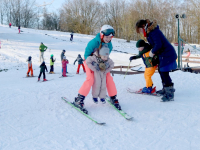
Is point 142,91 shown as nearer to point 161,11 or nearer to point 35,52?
point 35,52

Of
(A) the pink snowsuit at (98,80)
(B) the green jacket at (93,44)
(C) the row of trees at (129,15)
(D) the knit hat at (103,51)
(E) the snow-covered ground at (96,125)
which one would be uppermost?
(C) the row of trees at (129,15)

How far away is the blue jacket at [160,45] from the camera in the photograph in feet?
13.0

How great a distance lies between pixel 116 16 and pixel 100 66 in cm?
5055

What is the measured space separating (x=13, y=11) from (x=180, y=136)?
73.0 meters

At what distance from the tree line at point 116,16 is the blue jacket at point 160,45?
107ft

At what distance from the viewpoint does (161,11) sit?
37.4 metres

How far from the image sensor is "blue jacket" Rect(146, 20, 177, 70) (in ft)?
13.0

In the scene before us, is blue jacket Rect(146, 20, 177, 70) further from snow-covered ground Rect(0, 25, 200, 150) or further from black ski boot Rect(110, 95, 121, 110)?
black ski boot Rect(110, 95, 121, 110)

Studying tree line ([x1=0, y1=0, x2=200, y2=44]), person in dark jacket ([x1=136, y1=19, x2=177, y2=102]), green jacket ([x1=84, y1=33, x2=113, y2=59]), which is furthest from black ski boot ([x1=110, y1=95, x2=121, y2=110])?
tree line ([x1=0, y1=0, x2=200, y2=44])

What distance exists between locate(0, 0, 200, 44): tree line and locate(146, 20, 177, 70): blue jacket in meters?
32.7

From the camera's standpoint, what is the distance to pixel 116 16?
51.9 m

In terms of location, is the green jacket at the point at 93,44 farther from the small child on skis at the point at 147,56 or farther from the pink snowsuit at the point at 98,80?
the small child on skis at the point at 147,56

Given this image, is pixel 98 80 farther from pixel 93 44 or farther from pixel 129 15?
pixel 129 15

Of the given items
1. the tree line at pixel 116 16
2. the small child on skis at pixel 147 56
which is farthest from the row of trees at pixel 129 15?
the small child on skis at pixel 147 56
